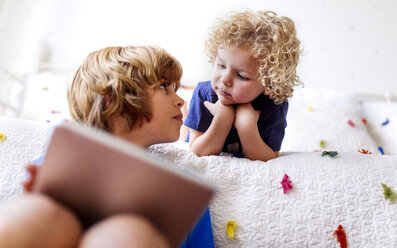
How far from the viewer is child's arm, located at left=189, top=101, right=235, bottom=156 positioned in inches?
42.0

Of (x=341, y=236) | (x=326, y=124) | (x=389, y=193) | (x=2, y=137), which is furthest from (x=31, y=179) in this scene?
(x=326, y=124)

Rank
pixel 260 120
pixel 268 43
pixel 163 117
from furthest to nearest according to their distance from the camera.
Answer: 1. pixel 260 120
2. pixel 268 43
3. pixel 163 117

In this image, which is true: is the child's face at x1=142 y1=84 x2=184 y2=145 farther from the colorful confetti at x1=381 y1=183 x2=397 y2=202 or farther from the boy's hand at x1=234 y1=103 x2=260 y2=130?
the colorful confetti at x1=381 y1=183 x2=397 y2=202

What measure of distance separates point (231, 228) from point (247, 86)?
43 cm

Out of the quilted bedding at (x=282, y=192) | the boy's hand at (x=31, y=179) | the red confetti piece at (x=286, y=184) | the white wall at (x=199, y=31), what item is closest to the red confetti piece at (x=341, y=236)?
the quilted bedding at (x=282, y=192)

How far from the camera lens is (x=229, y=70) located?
41.8 inches

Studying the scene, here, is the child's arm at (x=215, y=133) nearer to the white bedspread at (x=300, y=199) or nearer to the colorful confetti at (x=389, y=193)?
the white bedspread at (x=300, y=199)

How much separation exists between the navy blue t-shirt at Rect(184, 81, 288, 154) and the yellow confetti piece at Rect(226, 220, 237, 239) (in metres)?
0.33

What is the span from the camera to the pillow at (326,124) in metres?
1.43

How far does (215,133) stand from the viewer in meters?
1.08

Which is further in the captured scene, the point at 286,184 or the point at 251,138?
the point at 251,138

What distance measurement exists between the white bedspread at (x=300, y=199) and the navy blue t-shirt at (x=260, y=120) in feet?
0.48

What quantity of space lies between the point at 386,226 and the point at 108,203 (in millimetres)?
724

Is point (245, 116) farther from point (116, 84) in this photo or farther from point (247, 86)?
point (116, 84)
